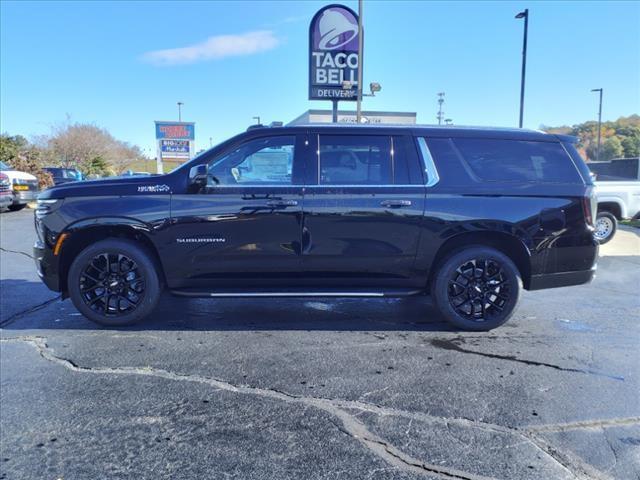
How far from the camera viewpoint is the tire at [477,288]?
15.8 ft

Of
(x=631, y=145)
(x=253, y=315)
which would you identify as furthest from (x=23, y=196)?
(x=631, y=145)

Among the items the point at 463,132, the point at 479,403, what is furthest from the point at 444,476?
the point at 463,132

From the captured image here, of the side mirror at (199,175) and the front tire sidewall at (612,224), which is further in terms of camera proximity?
the front tire sidewall at (612,224)

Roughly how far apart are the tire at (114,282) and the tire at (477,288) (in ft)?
8.99

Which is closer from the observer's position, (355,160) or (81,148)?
(355,160)

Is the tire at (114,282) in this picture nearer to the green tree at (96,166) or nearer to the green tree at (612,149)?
the green tree at (96,166)

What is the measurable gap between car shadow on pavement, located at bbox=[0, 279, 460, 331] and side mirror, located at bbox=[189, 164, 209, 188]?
140 centimetres

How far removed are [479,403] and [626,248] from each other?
8.64 metres

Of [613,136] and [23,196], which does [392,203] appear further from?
[613,136]

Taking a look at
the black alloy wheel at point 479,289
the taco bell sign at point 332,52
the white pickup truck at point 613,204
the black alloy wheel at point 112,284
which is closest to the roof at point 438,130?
the black alloy wheel at point 479,289

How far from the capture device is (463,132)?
4.91 metres

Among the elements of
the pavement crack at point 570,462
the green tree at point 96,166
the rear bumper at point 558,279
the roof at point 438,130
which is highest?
the green tree at point 96,166

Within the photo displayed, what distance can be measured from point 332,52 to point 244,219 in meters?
14.4

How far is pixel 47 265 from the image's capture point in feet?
15.6
